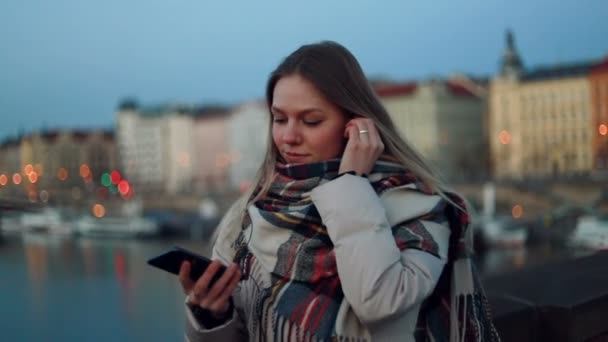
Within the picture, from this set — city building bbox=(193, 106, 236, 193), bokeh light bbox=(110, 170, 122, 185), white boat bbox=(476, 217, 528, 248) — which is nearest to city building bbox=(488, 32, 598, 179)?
white boat bbox=(476, 217, 528, 248)

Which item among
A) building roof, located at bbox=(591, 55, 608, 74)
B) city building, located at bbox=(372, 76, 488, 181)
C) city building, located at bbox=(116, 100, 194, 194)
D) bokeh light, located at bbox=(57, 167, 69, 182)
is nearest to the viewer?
building roof, located at bbox=(591, 55, 608, 74)

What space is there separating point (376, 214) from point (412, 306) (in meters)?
0.11

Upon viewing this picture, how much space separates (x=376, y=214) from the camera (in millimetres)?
934

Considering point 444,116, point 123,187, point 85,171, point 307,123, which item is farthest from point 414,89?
point 307,123

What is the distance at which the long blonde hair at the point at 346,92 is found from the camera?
A: 1.04 m

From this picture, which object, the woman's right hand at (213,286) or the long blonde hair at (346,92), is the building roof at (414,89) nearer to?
the long blonde hair at (346,92)

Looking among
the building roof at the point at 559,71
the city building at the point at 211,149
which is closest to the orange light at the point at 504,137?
the building roof at the point at 559,71

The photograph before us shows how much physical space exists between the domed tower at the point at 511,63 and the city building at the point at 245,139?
13.7m

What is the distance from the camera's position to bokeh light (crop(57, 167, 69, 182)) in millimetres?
54806

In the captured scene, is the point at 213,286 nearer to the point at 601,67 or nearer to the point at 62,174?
the point at 601,67

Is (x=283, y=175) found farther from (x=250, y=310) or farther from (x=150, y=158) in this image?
(x=150, y=158)

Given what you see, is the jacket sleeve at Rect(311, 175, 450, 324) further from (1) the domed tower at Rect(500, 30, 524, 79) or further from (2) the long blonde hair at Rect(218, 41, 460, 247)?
(1) the domed tower at Rect(500, 30, 524, 79)

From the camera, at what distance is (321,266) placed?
3.13 ft

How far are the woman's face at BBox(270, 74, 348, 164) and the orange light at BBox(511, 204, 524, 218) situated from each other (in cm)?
2586
